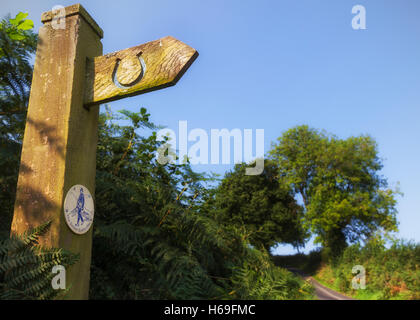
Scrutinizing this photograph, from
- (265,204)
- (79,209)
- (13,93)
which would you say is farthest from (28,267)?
(265,204)

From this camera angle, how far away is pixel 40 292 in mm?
1244

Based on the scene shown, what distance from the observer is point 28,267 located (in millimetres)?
1326

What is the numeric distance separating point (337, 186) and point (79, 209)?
22980mm

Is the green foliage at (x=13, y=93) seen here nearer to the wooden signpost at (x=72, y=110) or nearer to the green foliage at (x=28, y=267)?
the wooden signpost at (x=72, y=110)

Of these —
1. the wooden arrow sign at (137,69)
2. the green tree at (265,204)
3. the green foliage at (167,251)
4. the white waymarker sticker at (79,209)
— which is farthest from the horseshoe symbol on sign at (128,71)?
the green tree at (265,204)

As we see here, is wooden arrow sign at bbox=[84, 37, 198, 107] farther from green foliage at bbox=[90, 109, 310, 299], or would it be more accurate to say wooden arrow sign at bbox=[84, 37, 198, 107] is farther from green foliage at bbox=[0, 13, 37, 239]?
green foliage at bbox=[0, 13, 37, 239]

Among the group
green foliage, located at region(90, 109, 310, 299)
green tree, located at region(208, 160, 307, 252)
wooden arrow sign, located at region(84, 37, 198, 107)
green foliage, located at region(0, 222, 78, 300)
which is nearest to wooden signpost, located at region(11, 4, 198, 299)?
wooden arrow sign, located at region(84, 37, 198, 107)

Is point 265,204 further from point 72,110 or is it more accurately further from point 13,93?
point 72,110

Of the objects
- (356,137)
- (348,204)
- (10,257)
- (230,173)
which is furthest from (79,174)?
(356,137)

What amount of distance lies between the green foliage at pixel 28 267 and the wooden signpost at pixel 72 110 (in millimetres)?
134

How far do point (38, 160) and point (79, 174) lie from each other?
0.79 ft

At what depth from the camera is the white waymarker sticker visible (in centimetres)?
155

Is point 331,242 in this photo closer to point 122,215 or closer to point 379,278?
point 379,278

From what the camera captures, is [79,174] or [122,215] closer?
[79,174]
